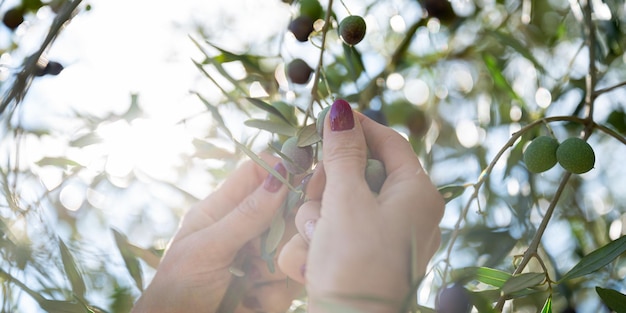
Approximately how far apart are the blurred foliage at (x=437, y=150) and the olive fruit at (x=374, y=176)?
13 centimetres

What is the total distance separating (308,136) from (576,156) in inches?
21.3

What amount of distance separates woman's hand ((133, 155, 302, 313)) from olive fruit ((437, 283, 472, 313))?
400 mm

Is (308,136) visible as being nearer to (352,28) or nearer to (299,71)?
(352,28)

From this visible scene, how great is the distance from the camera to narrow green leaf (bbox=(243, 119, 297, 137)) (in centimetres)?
136

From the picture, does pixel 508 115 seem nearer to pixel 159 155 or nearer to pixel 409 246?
pixel 159 155

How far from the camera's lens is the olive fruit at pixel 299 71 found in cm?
165

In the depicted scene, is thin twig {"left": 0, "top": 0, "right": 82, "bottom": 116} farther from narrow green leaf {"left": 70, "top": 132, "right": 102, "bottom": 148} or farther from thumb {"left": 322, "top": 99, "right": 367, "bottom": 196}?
narrow green leaf {"left": 70, "top": 132, "right": 102, "bottom": 148}

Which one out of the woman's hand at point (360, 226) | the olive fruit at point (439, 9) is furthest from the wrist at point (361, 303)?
the olive fruit at point (439, 9)

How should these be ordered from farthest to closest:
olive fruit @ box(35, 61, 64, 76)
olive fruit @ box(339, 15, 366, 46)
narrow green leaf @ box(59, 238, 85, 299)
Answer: olive fruit @ box(35, 61, 64, 76)
narrow green leaf @ box(59, 238, 85, 299)
olive fruit @ box(339, 15, 366, 46)

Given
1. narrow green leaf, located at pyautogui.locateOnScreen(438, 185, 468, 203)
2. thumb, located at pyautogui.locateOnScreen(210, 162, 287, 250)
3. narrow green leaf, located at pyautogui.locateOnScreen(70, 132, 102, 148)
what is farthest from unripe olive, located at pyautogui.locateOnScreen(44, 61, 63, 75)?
narrow green leaf, located at pyautogui.locateOnScreen(438, 185, 468, 203)

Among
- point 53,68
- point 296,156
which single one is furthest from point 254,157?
point 53,68

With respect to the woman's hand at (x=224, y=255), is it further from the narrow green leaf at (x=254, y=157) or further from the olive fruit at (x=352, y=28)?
the olive fruit at (x=352, y=28)

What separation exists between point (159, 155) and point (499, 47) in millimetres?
1364

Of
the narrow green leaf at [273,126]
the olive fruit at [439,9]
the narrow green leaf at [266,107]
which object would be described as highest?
the olive fruit at [439,9]
